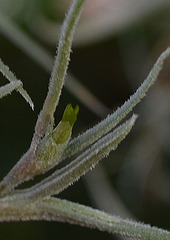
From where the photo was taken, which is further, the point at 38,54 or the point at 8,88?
the point at 38,54

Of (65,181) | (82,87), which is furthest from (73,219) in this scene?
(82,87)

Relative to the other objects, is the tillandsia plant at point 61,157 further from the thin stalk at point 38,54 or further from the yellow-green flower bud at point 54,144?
the thin stalk at point 38,54

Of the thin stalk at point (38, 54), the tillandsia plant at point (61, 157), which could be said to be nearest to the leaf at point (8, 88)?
the tillandsia plant at point (61, 157)

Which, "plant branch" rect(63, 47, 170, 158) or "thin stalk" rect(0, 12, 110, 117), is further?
"thin stalk" rect(0, 12, 110, 117)

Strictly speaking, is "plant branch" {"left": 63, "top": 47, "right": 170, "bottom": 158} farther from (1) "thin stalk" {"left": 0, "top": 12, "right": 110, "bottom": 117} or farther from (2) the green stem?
(1) "thin stalk" {"left": 0, "top": 12, "right": 110, "bottom": 117}

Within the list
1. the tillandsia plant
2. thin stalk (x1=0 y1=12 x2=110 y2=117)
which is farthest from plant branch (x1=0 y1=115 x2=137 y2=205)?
thin stalk (x1=0 y1=12 x2=110 y2=117)

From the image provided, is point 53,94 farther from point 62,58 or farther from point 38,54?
point 38,54

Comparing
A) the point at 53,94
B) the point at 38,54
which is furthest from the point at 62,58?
the point at 38,54

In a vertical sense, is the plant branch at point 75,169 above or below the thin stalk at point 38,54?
above

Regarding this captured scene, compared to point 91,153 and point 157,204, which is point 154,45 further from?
point 91,153
